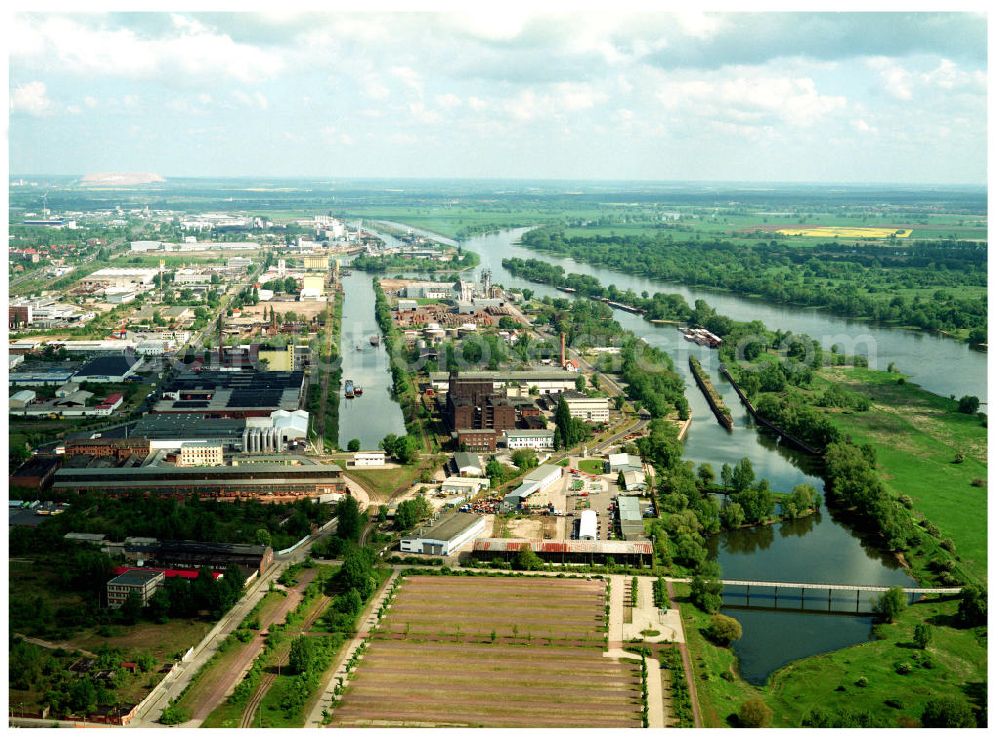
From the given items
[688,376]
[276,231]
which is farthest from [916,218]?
[688,376]

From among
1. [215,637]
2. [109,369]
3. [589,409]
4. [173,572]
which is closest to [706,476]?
[589,409]

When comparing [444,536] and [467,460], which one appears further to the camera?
[467,460]

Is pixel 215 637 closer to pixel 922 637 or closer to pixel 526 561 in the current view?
pixel 526 561

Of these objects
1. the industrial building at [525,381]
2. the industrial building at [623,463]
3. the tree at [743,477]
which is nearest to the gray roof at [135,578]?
the industrial building at [623,463]

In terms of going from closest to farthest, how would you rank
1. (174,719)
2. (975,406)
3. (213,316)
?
(174,719), (975,406), (213,316)

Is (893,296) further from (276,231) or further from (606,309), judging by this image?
(276,231)

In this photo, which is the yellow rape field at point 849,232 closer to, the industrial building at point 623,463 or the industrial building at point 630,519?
the industrial building at point 623,463
